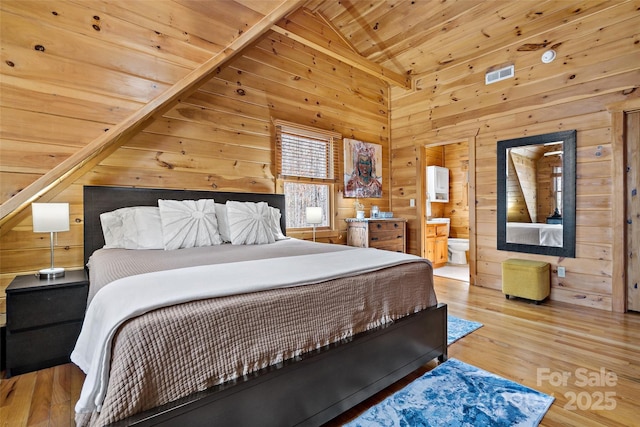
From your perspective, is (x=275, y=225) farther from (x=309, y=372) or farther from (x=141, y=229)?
(x=309, y=372)

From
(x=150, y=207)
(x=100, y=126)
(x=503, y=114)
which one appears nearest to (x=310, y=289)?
(x=100, y=126)

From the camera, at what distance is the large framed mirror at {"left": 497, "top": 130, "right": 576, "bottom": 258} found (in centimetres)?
351

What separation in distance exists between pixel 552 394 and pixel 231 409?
1.85m

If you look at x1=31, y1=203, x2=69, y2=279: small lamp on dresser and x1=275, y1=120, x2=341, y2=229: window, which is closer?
x1=31, y1=203, x2=69, y2=279: small lamp on dresser

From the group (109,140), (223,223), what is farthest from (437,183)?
(109,140)

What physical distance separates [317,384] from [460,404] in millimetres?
877

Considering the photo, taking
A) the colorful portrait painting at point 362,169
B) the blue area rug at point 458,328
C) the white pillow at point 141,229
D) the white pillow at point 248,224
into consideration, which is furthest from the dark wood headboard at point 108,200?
the blue area rug at point 458,328

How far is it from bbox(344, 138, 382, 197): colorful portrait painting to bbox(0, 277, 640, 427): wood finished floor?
7.37 ft

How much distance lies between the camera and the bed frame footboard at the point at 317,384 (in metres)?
1.10

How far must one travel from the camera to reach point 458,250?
5941 mm

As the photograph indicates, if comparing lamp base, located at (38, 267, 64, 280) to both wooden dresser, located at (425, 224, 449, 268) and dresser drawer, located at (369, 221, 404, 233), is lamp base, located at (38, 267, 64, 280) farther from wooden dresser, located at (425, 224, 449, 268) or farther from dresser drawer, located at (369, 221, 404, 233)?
wooden dresser, located at (425, 224, 449, 268)

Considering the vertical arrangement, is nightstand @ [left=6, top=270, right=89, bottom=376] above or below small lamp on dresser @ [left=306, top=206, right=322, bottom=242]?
below

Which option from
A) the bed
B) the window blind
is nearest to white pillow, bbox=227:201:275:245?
the bed

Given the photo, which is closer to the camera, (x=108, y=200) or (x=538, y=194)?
(x=108, y=200)
